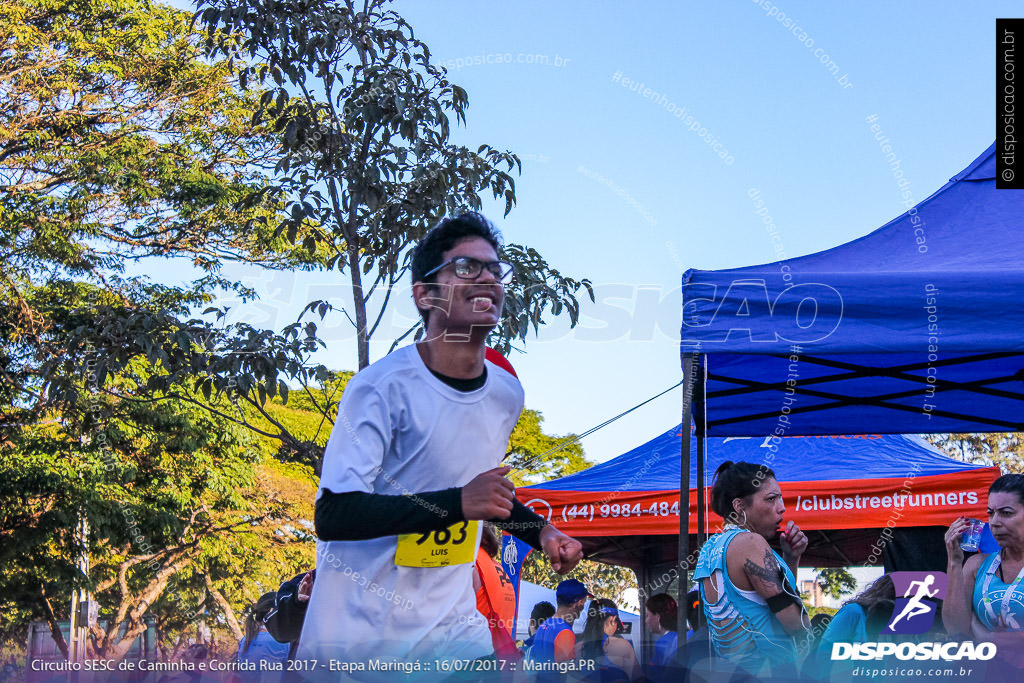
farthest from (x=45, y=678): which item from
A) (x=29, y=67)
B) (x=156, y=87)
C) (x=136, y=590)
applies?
(x=136, y=590)

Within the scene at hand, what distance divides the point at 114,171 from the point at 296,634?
1254cm

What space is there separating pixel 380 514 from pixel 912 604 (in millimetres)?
2236

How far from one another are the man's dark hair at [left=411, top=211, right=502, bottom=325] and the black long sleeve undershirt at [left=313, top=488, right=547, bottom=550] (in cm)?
51

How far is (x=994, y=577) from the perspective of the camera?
3.76 m

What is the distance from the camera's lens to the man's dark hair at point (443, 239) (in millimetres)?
2328

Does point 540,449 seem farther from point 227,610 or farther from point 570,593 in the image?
point 570,593

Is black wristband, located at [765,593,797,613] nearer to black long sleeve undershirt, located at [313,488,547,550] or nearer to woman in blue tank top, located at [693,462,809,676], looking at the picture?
woman in blue tank top, located at [693,462,809,676]

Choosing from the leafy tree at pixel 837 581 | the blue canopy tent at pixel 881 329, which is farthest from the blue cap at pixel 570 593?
the leafy tree at pixel 837 581

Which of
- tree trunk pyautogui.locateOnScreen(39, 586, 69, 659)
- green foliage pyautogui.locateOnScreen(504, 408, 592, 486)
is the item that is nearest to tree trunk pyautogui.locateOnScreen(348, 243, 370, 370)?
tree trunk pyautogui.locateOnScreen(39, 586, 69, 659)

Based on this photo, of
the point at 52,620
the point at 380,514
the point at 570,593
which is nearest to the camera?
the point at 380,514

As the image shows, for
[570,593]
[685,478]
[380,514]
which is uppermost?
[685,478]

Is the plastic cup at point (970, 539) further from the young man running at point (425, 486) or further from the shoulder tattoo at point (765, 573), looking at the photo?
the young man running at point (425, 486)

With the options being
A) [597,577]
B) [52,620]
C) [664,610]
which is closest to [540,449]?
[597,577]

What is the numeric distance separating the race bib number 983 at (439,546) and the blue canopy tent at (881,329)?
1.36 meters
